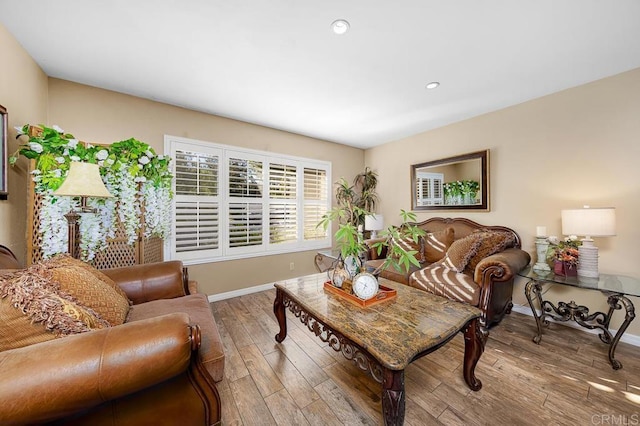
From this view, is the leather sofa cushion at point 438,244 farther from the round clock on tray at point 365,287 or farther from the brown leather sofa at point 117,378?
the brown leather sofa at point 117,378

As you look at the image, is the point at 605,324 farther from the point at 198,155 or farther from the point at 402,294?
the point at 198,155

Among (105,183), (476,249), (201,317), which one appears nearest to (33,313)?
(201,317)

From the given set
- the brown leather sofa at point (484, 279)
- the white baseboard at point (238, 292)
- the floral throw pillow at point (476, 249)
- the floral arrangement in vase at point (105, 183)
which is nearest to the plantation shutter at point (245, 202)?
the white baseboard at point (238, 292)

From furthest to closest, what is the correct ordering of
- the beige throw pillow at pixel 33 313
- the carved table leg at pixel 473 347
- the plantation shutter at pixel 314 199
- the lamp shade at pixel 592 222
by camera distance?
the plantation shutter at pixel 314 199, the lamp shade at pixel 592 222, the carved table leg at pixel 473 347, the beige throw pillow at pixel 33 313

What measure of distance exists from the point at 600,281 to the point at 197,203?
4104 millimetres

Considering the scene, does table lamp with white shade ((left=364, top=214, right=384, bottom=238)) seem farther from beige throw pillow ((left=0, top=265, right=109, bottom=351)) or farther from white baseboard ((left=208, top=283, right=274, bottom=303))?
beige throw pillow ((left=0, top=265, right=109, bottom=351))

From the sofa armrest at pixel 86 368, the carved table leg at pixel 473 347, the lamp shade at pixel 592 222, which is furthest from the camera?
the lamp shade at pixel 592 222

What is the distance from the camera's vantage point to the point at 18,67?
1723mm

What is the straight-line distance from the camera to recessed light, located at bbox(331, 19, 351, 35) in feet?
5.07

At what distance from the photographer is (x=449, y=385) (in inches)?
60.4

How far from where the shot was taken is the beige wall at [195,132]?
2.28 metres

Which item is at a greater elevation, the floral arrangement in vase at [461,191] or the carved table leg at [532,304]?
the floral arrangement in vase at [461,191]

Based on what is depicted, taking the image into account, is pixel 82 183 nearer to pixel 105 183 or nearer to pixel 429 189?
pixel 105 183

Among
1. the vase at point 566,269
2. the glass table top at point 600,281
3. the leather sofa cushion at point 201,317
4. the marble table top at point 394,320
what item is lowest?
the leather sofa cushion at point 201,317
